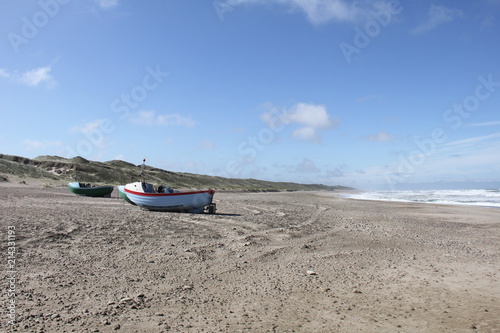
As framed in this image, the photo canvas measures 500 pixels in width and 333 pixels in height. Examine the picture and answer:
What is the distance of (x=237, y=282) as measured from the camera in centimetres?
749

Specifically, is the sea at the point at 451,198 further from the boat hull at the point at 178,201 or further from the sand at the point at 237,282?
the sand at the point at 237,282

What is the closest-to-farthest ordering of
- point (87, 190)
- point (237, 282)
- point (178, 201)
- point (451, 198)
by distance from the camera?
point (237, 282) < point (178, 201) < point (87, 190) < point (451, 198)

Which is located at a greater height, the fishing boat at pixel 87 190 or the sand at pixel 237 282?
the fishing boat at pixel 87 190

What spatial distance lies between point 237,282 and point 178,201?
1483 cm

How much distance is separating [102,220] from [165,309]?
10963 mm

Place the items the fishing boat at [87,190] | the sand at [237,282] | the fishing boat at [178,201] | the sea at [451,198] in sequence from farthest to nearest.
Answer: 1. the sea at [451,198]
2. the fishing boat at [87,190]
3. the fishing boat at [178,201]
4. the sand at [237,282]

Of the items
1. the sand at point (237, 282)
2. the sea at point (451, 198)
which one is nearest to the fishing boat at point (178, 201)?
the sand at point (237, 282)

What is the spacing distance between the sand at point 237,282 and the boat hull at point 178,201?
25.6 feet

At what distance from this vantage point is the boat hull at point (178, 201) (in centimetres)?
2158

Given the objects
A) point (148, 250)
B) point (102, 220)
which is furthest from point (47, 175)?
point (148, 250)

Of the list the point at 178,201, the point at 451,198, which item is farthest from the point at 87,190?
the point at 451,198

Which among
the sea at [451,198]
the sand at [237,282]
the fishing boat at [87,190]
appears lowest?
the sand at [237,282]

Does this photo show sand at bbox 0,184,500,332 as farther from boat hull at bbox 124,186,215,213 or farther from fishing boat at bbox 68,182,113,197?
fishing boat at bbox 68,182,113,197

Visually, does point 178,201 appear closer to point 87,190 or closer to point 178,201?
point 178,201
